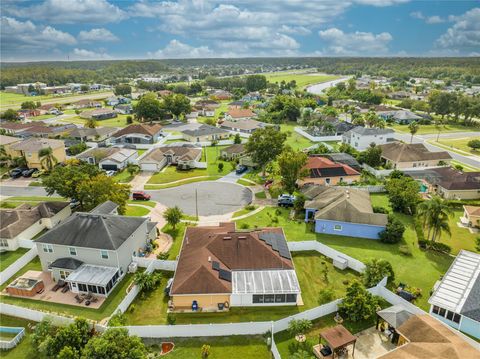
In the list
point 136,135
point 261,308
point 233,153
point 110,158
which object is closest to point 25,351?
point 261,308

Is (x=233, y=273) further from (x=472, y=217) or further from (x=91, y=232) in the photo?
(x=472, y=217)

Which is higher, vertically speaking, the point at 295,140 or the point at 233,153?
the point at 233,153

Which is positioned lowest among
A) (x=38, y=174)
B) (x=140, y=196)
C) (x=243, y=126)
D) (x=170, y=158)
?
(x=38, y=174)

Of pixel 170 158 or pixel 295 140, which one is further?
pixel 295 140

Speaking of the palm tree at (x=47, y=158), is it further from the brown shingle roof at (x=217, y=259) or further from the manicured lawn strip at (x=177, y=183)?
the brown shingle roof at (x=217, y=259)

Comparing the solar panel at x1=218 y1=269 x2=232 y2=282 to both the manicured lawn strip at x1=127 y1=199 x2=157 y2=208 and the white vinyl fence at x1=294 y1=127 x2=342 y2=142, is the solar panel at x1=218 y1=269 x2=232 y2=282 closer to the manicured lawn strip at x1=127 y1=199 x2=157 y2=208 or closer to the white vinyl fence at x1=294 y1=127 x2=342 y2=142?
the manicured lawn strip at x1=127 y1=199 x2=157 y2=208
